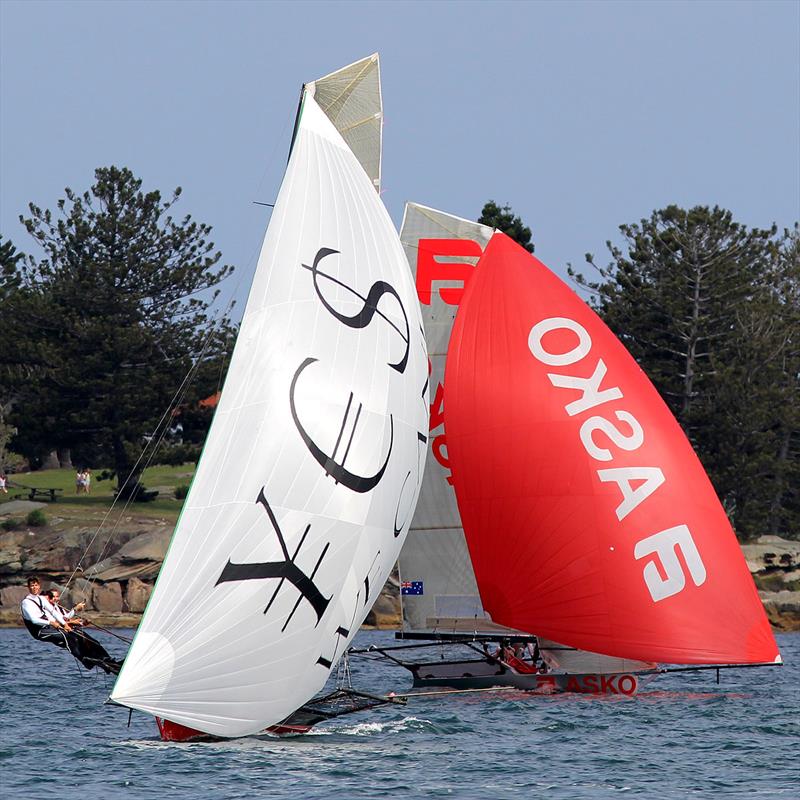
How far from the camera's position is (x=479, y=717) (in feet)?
74.4

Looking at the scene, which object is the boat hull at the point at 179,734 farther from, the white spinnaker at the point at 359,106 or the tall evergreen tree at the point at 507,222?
the tall evergreen tree at the point at 507,222

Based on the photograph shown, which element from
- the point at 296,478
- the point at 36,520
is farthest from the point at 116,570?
the point at 296,478

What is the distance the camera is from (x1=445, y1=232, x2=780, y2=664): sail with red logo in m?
22.9

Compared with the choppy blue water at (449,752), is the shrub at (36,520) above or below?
above

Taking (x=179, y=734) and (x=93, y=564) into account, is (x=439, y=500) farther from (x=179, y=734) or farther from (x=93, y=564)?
(x=93, y=564)

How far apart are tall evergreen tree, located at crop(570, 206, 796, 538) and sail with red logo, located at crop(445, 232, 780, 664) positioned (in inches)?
1345

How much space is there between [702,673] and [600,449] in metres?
11.1

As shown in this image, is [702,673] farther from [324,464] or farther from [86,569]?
[86,569]

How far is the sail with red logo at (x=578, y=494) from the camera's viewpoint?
22.9m

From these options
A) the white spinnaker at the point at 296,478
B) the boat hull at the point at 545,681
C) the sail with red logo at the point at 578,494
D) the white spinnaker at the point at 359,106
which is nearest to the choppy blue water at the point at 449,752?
the boat hull at the point at 545,681

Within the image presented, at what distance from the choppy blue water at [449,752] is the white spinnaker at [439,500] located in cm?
179

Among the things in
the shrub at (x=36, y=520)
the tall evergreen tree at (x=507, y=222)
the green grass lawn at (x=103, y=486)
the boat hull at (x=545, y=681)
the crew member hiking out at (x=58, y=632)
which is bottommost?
the boat hull at (x=545, y=681)

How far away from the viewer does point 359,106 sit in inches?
838

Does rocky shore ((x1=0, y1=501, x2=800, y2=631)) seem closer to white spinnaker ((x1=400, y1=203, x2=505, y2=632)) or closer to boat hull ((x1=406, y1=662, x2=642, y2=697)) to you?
white spinnaker ((x1=400, y1=203, x2=505, y2=632))
